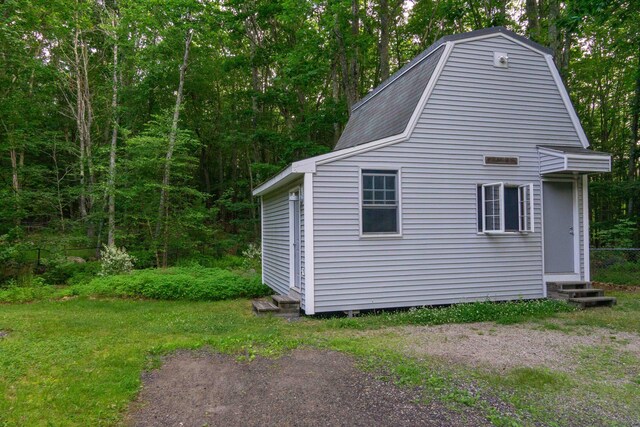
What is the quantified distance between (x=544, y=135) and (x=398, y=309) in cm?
471

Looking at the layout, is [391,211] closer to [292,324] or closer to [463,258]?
[463,258]

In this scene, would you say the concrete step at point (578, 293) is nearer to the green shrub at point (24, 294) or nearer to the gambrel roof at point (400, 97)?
the gambrel roof at point (400, 97)

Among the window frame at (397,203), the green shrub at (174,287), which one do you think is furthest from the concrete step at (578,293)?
the green shrub at (174,287)

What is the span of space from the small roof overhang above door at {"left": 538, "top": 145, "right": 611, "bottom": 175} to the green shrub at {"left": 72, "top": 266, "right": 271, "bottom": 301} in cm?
669

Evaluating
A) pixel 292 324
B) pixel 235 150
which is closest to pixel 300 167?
pixel 292 324

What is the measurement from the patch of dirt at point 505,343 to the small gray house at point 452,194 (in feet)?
4.49

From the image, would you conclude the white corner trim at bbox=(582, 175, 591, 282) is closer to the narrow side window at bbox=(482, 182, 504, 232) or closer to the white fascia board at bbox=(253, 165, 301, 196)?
the narrow side window at bbox=(482, 182, 504, 232)

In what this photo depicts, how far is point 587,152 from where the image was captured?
7922 mm

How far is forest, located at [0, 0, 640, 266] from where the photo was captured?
499 inches

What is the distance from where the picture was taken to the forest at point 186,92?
12680mm

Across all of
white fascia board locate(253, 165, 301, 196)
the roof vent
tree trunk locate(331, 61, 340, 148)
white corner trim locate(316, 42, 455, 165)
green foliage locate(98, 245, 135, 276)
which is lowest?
green foliage locate(98, 245, 135, 276)

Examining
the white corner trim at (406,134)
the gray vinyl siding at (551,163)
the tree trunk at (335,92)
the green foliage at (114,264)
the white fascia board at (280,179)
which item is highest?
the tree trunk at (335,92)

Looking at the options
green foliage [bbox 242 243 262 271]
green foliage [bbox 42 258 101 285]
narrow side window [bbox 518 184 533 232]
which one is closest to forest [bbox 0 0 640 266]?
green foliage [bbox 42 258 101 285]

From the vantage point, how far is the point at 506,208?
800 centimetres
